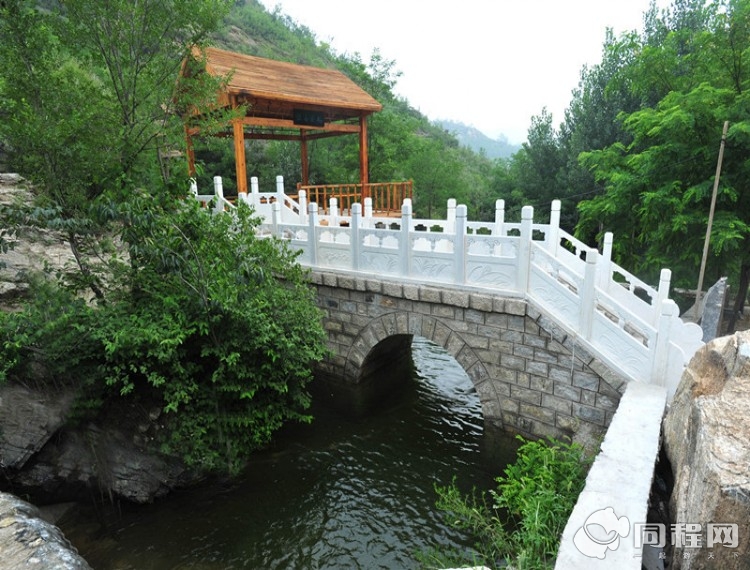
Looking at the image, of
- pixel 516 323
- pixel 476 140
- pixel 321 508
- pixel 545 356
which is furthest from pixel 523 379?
pixel 476 140

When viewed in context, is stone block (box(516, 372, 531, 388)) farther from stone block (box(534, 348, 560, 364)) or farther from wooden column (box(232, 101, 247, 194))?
wooden column (box(232, 101, 247, 194))

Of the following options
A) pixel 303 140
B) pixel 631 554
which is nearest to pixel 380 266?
pixel 631 554

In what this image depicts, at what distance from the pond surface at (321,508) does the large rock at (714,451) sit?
3.02 m

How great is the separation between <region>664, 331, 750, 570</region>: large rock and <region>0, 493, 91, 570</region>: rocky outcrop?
539cm

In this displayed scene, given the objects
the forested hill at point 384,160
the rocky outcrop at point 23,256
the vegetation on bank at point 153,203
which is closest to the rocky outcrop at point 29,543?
the vegetation on bank at point 153,203

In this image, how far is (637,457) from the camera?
3959 mm

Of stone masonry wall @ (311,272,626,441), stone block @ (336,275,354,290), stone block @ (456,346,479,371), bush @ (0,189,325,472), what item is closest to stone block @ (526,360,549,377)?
stone masonry wall @ (311,272,626,441)

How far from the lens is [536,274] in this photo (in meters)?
6.36

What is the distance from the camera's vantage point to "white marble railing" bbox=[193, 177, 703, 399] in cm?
540

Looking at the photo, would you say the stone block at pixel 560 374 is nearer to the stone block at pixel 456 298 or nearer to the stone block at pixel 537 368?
the stone block at pixel 537 368

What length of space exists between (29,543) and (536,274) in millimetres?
6597

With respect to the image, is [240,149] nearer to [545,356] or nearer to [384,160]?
[545,356]

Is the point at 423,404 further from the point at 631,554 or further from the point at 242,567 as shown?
the point at 631,554

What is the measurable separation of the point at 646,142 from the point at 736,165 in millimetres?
4230
